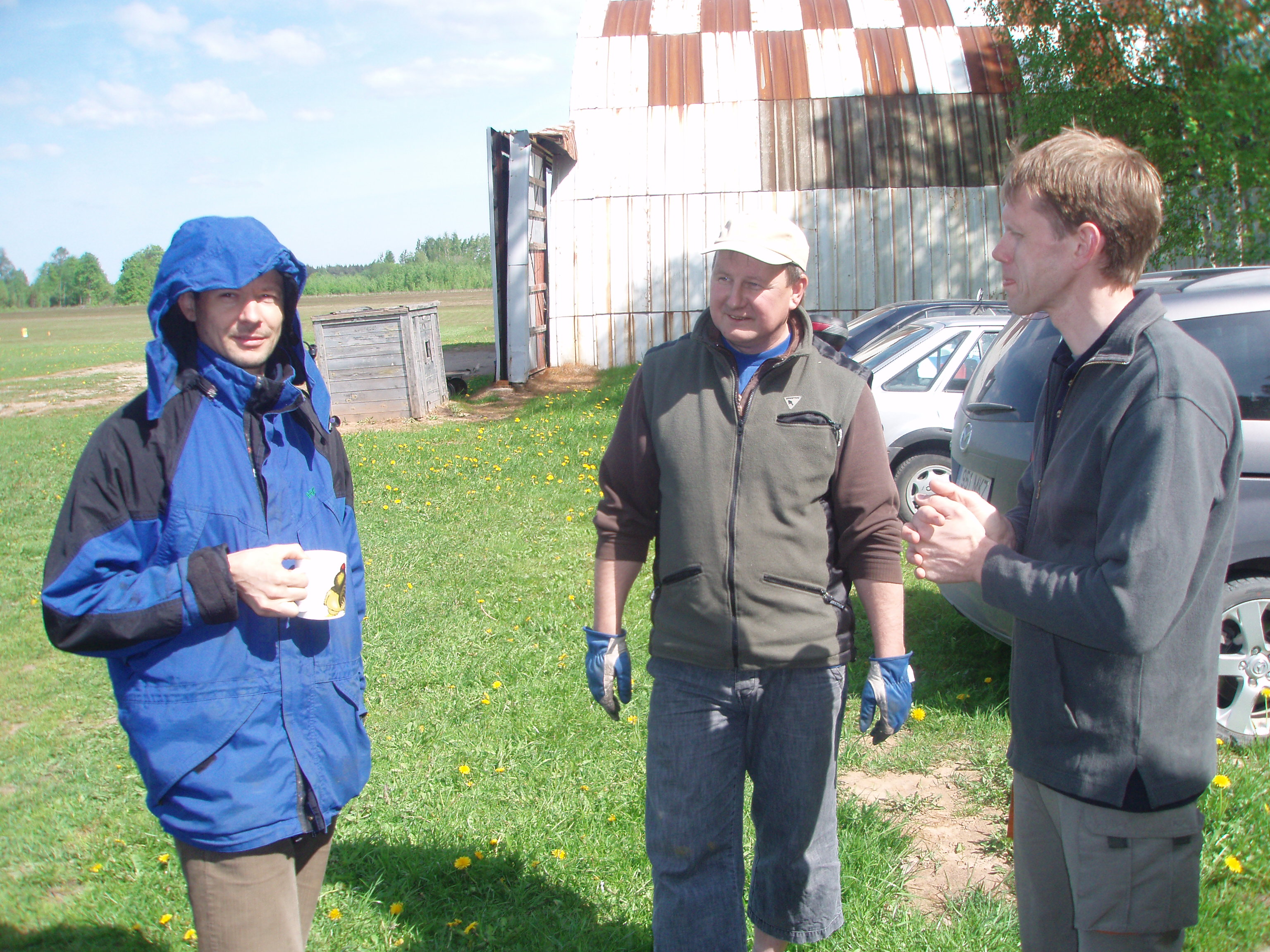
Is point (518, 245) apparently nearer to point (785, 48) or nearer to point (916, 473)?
point (785, 48)

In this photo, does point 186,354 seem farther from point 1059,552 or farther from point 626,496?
point 1059,552

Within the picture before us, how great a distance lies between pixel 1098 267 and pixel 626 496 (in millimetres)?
1302

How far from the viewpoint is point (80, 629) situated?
1.99 meters

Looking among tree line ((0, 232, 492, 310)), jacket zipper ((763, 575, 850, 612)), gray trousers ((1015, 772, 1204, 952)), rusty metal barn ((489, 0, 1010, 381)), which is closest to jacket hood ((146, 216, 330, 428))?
jacket zipper ((763, 575, 850, 612))

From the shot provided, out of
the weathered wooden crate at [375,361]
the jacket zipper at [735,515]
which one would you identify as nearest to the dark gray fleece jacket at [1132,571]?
the jacket zipper at [735,515]


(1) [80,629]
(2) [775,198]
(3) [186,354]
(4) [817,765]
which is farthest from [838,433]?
(2) [775,198]

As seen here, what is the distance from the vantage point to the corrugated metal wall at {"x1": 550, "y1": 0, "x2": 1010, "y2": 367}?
18.2 meters

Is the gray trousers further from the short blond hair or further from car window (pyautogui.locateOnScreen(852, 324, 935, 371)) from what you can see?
car window (pyautogui.locateOnScreen(852, 324, 935, 371))

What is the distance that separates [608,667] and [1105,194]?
65.2 inches

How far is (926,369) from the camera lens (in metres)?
8.48

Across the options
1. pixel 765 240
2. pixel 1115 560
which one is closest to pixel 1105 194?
pixel 1115 560

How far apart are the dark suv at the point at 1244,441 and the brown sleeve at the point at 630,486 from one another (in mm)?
1754

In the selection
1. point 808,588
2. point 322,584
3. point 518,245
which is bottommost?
point 808,588

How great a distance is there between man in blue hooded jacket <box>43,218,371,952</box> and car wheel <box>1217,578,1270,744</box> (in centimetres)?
349
